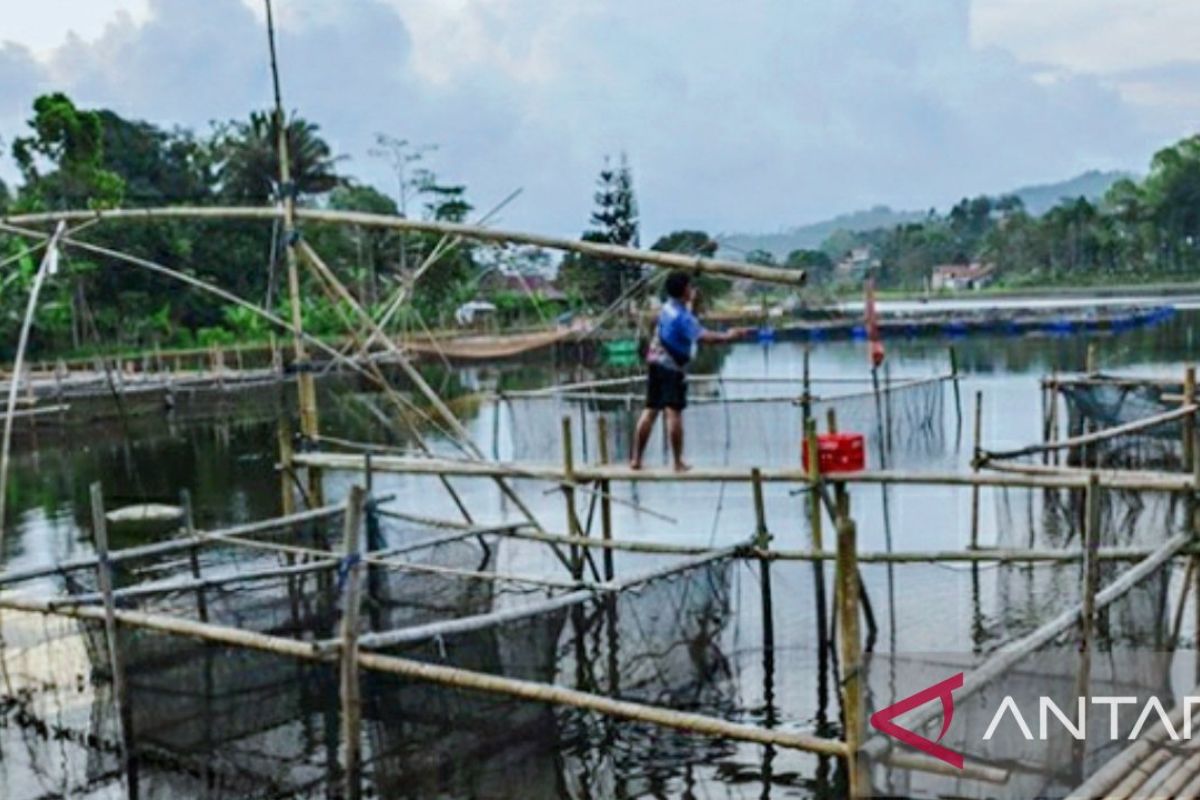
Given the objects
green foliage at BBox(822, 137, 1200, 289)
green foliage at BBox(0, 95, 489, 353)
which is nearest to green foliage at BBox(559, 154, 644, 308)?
green foliage at BBox(0, 95, 489, 353)

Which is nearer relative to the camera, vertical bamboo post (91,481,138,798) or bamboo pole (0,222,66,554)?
vertical bamboo post (91,481,138,798)

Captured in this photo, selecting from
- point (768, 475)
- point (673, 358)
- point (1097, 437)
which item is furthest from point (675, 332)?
point (1097, 437)

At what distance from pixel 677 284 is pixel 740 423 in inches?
149

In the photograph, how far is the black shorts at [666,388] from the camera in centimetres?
858

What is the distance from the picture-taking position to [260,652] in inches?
247

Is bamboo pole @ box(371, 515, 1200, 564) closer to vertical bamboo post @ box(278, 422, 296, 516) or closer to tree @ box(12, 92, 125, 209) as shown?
vertical bamboo post @ box(278, 422, 296, 516)

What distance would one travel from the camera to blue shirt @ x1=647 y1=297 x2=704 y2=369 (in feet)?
27.5

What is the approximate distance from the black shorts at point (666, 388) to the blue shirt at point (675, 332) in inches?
2.2

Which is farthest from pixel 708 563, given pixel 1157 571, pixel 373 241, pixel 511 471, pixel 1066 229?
pixel 1066 229

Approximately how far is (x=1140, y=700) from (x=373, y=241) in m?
34.4

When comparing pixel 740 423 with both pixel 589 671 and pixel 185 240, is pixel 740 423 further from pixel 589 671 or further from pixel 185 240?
pixel 185 240

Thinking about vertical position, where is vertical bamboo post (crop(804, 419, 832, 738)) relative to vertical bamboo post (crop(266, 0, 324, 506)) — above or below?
below

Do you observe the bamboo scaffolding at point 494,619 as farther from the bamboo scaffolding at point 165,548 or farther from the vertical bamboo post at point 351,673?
the bamboo scaffolding at point 165,548

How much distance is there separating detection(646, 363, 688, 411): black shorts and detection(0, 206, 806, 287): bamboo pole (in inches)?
44.5
